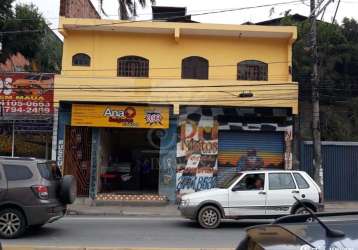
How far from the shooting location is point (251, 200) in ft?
52.1

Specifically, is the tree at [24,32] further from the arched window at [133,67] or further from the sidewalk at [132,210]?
the sidewalk at [132,210]

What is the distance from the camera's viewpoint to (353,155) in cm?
2616

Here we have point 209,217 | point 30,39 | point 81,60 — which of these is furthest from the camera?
point 30,39

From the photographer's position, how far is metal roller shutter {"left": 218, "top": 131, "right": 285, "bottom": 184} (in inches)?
1019

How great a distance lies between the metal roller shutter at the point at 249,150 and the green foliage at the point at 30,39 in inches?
531

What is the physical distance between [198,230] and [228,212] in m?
1.00

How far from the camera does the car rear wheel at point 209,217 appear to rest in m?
15.8

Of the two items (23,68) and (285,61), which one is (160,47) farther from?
(23,68)

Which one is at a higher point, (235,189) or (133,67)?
(133,67)

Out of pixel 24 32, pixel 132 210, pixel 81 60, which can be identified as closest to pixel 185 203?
pixel 132 210

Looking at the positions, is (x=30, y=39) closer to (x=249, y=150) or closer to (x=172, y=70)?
(x=172, y=70)

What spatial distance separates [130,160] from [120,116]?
360 cm

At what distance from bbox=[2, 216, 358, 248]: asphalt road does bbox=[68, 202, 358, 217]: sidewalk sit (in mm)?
3672

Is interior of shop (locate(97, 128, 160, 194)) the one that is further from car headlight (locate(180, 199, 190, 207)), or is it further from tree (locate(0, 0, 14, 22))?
tree (locate(0, 0, 14, 22))
